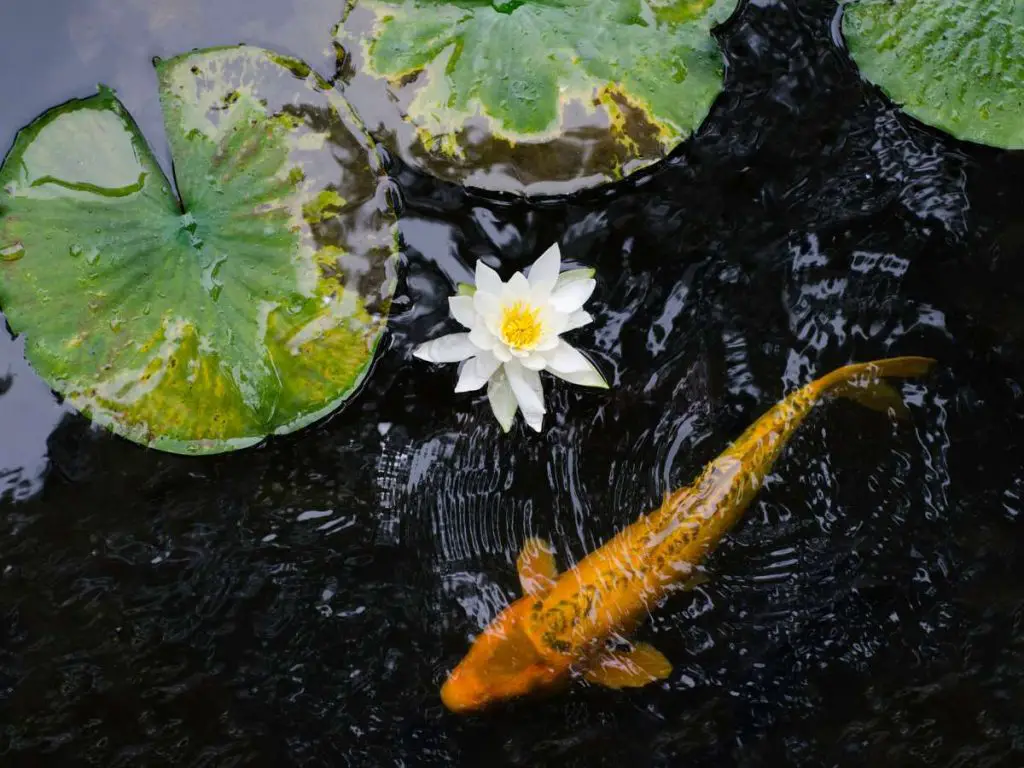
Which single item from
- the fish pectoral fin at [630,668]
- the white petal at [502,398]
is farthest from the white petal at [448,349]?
the fish pectoral fin at [630,668]

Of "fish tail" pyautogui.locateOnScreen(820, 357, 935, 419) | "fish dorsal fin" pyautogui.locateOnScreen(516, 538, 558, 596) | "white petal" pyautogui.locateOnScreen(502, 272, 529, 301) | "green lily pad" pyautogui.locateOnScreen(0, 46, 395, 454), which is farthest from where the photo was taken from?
"fish tail" pyautogui.locateOnScreen(820, 357, 935, 419)

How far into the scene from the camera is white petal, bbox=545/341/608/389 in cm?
250

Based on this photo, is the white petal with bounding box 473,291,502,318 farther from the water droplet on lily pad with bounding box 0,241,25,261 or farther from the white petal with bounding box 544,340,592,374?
the water droplet on lily pad with bounding box 0,241,25,261

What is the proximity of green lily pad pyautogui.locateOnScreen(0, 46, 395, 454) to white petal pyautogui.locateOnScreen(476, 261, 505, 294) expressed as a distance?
25 cm

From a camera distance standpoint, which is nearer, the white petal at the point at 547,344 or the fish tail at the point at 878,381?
the white petal at the point at 547,344

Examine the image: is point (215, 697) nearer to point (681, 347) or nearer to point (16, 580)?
point (16, 580)

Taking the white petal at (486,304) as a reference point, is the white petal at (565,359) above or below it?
below

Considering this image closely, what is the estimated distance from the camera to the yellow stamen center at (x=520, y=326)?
245 centimetres

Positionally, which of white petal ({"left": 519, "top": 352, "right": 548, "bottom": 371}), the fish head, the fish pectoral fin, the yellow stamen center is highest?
the yellow stamen center

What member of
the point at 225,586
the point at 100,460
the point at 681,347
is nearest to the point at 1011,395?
the point at 681,347

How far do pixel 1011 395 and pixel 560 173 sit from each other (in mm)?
1522

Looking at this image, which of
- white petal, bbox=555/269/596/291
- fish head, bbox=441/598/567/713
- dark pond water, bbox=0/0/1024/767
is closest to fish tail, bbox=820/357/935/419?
dark pond water, bbox=0/0/1024/767

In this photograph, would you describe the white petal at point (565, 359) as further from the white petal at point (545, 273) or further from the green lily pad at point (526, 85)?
the green lily pad at point (526, 85)

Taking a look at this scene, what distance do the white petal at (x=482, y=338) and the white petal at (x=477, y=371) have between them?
0.04m
